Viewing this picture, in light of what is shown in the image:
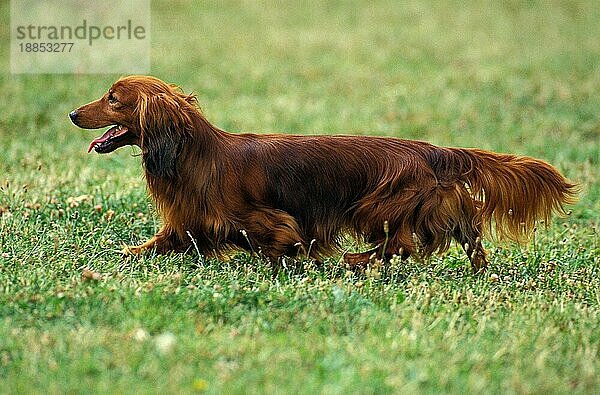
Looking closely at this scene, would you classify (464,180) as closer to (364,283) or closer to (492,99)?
(364,283)

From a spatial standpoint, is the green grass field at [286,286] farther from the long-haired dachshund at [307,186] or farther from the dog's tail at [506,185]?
the dog's tail at [506,185]

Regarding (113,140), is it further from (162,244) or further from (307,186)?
(307,186)

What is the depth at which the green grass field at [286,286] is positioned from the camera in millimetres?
3979

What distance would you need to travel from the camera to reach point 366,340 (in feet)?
14.4

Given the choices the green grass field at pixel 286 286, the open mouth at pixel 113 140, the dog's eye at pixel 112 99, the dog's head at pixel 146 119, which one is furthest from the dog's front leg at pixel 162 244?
the dog's eye at pixel 112 99

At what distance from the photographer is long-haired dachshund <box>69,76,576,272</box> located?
558 centimetres

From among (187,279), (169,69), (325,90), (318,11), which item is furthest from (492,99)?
(187,279)

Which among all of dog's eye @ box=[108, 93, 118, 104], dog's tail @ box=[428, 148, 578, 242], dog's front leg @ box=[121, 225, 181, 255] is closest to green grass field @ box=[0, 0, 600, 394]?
dog's front leg @ box=[121, 225, 181, 255]

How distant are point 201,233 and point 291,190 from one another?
60 centimetres

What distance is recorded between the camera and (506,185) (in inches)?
227

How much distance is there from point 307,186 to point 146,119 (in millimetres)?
1039

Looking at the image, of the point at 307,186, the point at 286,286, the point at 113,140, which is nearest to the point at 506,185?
the point at 307,186

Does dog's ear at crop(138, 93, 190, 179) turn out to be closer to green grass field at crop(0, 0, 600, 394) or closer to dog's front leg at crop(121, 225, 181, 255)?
dog's front leg at crop(121, 225, 181, 255)

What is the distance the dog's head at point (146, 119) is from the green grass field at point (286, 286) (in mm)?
629
